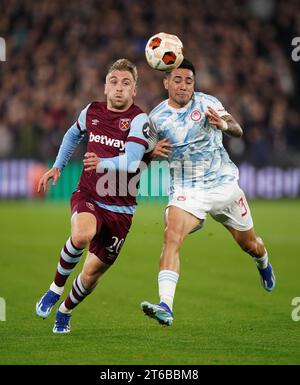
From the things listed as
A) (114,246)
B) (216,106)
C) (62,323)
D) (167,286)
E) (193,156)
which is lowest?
(62,323)

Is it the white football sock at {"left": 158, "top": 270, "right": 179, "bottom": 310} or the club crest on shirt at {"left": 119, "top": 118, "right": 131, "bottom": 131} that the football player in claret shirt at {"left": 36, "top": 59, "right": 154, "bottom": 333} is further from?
the white football sock at {"left": 158, "top": 270, "right": 179, "bottom": 310}

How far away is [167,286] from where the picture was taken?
733 cm

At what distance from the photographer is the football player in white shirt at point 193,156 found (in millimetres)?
7809

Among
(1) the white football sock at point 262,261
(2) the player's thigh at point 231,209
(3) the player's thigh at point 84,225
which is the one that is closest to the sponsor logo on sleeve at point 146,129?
(3) the player's thigh at point 84,225

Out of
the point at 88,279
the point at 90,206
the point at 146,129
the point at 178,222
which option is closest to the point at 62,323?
the point at 88,279

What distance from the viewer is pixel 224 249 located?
14.4 meters

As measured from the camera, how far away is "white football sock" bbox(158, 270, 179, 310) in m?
7.23

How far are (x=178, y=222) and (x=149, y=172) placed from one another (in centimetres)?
1144

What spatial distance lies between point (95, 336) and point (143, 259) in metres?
5.49

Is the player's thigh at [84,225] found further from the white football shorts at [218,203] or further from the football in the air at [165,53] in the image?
the football in the air at [165,53]

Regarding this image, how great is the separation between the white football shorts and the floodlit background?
3.08 feet

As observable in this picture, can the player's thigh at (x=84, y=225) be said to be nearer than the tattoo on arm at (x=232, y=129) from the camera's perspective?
Yes

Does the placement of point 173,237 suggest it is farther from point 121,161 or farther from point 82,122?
point 82,122

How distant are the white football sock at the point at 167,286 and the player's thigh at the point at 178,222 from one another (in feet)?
1.13
